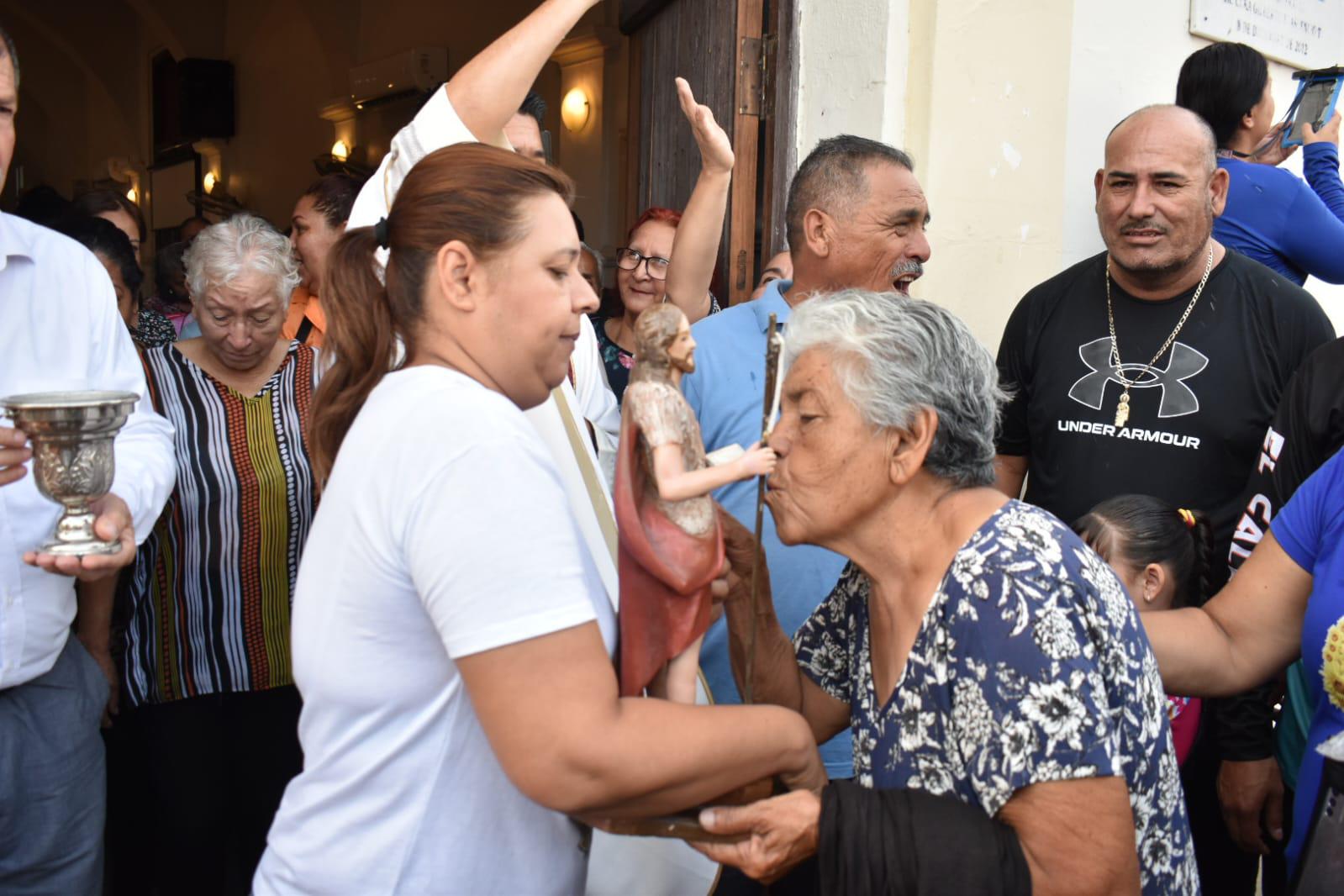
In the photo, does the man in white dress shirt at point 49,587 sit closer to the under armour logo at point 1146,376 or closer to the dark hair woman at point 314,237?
the dark hair woman at point 314,237

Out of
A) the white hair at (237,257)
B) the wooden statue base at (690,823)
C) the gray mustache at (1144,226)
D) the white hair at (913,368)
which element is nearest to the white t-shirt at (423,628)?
the wooden statue base at (690,823)

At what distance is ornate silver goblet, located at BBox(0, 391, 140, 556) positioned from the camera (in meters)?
2.02

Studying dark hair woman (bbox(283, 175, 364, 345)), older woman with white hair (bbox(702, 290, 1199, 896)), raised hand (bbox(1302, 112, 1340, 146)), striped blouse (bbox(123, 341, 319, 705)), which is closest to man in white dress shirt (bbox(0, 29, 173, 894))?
striped blouse (bbox(123, 341, 319, 705))

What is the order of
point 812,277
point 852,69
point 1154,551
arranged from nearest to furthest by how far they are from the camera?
point 1154,551, point 812,277, point 852,69

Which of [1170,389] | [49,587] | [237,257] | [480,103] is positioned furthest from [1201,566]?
[237,257]

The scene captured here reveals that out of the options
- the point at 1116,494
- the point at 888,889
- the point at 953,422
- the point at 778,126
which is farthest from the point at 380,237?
the point at 778,126

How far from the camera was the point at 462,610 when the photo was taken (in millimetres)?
1375

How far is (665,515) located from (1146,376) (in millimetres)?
2123

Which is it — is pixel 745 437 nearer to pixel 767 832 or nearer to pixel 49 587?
pixel 767 832

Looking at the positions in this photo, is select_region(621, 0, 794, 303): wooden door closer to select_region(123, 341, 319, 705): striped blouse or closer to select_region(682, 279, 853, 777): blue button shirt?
select_region(682, 279, 853, 777): blue button shirt

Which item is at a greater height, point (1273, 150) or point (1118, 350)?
point (1273, 150)

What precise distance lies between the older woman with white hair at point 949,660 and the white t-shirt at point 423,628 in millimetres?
356

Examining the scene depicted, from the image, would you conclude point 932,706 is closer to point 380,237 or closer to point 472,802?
point 472,802

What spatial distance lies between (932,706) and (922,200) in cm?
183
